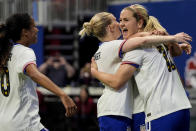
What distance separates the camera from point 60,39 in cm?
1512

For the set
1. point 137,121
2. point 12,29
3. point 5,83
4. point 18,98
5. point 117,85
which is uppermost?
point 12,29

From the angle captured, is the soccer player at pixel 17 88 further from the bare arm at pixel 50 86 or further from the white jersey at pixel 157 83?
the white jersey at pixel 157 83

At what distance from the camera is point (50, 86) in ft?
16.0

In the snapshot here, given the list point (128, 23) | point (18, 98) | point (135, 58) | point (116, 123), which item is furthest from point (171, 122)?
point (18, 98)

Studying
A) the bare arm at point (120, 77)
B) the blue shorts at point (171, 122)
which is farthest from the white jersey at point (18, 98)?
the blue shorts at point (171, 122)

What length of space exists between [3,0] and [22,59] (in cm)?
994

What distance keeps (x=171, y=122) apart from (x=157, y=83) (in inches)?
13.1

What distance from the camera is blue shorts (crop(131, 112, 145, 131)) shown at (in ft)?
15.8

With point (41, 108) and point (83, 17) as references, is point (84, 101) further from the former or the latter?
point (83, 17)

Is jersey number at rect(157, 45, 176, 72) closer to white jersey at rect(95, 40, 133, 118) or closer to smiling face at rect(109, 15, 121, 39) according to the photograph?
white jersey at rect(95, 40, 133, 118)

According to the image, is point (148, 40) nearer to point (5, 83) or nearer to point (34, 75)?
point (34, 75)

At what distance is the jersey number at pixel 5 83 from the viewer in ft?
16.8

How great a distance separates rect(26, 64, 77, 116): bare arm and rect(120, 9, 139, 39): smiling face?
2.50 feet

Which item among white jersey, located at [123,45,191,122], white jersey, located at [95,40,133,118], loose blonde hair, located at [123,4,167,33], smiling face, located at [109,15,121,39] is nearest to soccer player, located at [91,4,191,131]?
white jersey, located at [123,45,191,122]
